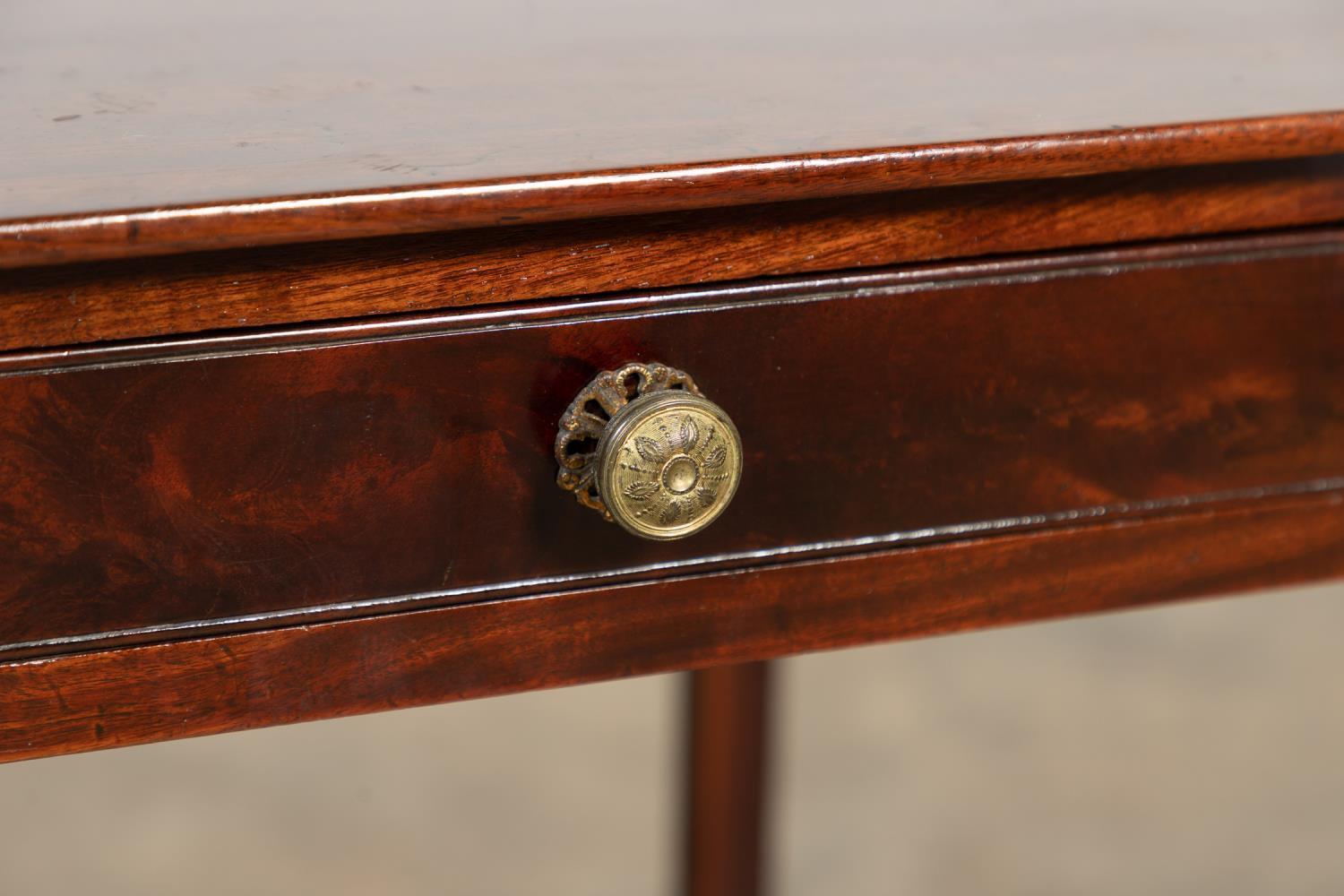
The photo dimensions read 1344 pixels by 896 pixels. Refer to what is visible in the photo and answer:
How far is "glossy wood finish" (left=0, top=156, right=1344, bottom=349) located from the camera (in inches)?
16.8

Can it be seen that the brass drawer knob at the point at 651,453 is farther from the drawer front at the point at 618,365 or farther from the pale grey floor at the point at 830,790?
the pale grey floor at the point at 830,790

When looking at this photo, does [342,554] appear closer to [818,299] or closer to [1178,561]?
[818,299]

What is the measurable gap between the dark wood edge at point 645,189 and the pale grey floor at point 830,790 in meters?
0.90

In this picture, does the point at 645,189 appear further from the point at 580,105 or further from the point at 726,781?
the point at 726,781

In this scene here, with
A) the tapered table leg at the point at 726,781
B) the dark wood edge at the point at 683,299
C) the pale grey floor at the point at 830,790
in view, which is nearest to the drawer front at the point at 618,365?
the dark wood edge at the point at 683,299

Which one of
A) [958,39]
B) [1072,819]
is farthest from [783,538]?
[1072,819]

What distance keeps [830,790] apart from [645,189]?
111 centimetres

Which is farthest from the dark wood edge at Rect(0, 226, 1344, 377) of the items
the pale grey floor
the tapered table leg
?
the pale grey floor

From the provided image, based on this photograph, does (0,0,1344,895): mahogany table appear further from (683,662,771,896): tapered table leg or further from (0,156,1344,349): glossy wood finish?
(683,662,771,896): tapered table leg

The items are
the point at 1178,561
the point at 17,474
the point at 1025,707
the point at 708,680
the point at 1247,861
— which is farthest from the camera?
the point at 1025,707

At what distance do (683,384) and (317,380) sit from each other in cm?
11

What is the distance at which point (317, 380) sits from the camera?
0.45 meters

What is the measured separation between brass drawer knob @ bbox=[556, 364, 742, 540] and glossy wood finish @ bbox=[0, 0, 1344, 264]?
0.06 metres

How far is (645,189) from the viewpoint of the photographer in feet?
1.39
